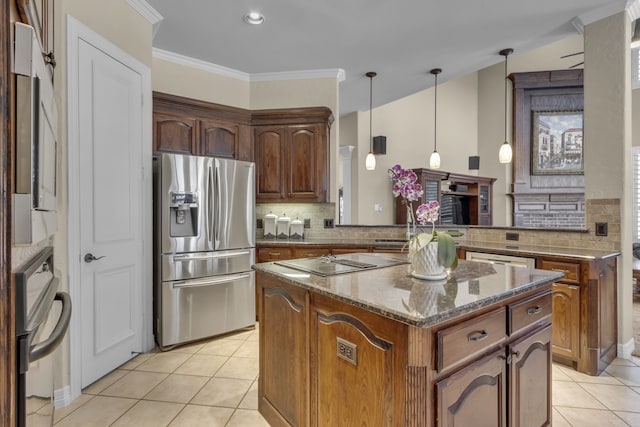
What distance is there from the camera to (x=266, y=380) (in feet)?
6.27

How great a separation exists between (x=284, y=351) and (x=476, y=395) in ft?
2.93

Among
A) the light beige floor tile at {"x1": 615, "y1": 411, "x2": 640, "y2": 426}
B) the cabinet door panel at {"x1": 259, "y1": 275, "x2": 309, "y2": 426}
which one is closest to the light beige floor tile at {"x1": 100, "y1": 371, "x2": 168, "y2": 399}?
the cabinet door panel at {"x1": 259, "y1": 275, "x2": 309, "y2": 426}

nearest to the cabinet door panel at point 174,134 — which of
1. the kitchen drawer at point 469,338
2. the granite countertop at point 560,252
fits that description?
the granite countertop at point 560,252

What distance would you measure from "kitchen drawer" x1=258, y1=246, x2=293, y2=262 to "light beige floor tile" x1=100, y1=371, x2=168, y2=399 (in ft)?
4.84

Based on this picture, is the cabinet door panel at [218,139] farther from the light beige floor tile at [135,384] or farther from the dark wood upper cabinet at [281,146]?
the light beige floor tile at [135,384]

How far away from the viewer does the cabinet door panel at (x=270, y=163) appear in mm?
3986

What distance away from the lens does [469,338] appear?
1.26 meters

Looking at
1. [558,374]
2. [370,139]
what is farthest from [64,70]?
[370,139]

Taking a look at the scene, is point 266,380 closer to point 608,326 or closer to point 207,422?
point 207,422

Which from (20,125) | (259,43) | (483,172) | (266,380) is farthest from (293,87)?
(483,172)

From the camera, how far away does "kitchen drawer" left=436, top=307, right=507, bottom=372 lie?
1.16m

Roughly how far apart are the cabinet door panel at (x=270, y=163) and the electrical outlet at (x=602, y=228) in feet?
9.99

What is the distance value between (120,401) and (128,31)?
2.73 m

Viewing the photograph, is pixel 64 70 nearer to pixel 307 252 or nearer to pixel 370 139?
pixel 307 252
